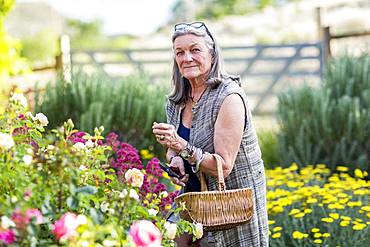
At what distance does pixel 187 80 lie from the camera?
3.72 meters

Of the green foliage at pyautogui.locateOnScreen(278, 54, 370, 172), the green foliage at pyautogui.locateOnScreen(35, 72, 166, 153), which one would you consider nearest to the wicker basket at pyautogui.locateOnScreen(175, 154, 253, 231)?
the green foliage at pyautogui.locateOnScreen(35, 72, 166, 153)

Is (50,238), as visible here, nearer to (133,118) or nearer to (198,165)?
(198,165)

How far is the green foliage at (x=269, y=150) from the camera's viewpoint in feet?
23.8

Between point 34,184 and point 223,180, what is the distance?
1.03m

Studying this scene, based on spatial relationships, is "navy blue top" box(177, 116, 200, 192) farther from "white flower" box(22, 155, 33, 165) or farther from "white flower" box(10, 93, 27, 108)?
"white flower" box(22, 155, 33, 165)

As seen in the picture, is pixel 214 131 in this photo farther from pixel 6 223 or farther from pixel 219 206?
pixel 6 223

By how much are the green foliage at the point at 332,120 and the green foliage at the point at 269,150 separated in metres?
0.19

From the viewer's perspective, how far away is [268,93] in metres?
12.1

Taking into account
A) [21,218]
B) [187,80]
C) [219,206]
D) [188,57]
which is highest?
[188,57]

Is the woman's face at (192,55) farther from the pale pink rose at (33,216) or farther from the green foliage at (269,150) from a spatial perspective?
the green foliage at (269,150)

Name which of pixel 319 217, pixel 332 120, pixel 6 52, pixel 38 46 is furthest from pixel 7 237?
pixel 38 46

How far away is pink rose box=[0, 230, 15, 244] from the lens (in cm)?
219

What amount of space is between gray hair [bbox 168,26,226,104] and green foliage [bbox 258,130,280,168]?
11.7ft

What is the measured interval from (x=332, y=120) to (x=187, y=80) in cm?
339
